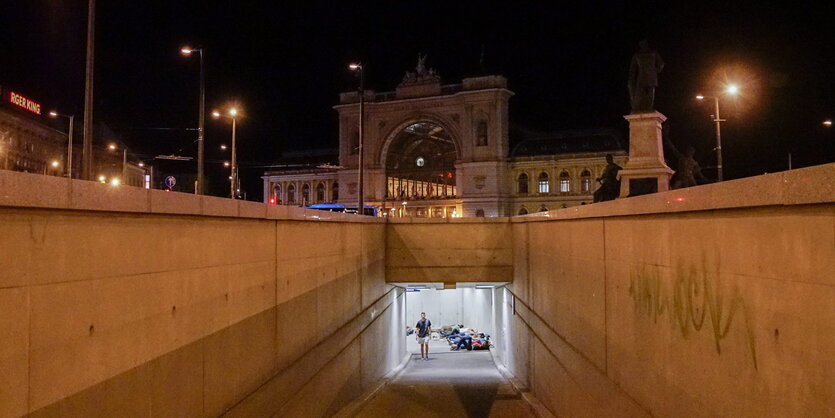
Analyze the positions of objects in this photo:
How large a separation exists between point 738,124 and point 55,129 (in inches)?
2375

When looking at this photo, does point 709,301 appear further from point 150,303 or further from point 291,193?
point 291,193

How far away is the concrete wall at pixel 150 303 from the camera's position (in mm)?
4793

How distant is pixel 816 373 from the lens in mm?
4535

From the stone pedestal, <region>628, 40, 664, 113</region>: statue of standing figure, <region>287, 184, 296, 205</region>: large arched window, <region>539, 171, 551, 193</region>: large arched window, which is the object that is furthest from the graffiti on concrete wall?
<region>287, 184, 296, 205</region>: large arched window

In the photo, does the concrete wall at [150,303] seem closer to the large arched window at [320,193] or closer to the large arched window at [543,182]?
the large arched window at [543,182]

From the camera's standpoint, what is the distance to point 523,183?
7606cm

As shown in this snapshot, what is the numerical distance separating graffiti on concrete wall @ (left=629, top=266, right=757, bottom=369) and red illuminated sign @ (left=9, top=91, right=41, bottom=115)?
55.0 meters

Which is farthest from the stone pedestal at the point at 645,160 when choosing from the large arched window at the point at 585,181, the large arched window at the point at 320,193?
the large arched window at the point at 320,193

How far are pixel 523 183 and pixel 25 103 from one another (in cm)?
5145

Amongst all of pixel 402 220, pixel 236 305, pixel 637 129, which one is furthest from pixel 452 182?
pixel 236 305

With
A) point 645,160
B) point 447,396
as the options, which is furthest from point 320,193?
point 645,160

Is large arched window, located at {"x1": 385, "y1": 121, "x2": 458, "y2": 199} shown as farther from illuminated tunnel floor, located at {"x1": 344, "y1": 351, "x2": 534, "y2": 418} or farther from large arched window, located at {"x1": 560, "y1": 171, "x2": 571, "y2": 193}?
illuminated tunnel floor, located at {"x1": 344, "y1": 351, "x2": 534, "y2": 418}

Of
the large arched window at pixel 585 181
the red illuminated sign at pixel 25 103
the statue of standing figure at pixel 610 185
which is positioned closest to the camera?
the statue of standing figure at pixel 610 185

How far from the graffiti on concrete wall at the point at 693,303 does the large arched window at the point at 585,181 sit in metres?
65.3
